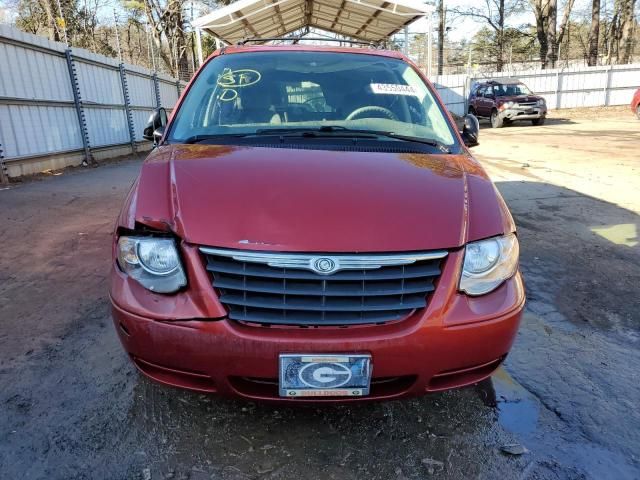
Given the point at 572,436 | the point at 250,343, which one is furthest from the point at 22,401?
the point at 572,436

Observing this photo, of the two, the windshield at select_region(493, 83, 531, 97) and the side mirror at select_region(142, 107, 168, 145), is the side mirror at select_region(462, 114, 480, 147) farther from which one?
the windshield at select_region(493, 83, 531, 97)

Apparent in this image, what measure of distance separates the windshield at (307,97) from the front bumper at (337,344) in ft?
3.96

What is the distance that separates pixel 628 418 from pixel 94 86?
11919mm

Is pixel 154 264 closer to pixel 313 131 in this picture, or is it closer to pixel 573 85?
pixel 313 131

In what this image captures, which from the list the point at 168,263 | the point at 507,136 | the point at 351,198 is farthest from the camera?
the point at 507,136

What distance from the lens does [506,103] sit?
62.4 ft

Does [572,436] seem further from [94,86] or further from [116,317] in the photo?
[94,86]

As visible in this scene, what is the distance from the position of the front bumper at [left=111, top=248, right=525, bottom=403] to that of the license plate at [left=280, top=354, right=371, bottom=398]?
0.09 feet

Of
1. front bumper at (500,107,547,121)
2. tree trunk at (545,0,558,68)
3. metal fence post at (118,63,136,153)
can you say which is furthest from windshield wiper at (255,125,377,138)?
tree trunk at (545,0,558,68)

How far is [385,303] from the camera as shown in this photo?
1.74 m

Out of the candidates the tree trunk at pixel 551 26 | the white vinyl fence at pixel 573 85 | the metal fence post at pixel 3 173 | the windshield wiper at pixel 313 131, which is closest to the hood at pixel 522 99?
the white vinyl fence at pixel 573 85

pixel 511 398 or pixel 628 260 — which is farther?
pixel 628 260

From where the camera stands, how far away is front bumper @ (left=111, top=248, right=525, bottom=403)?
167 centimetres

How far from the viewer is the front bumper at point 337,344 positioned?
5.48 feet
